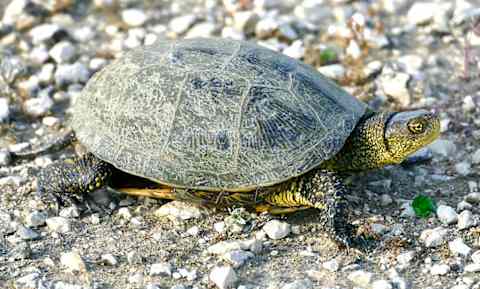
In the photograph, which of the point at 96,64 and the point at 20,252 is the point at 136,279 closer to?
the point at 20,252

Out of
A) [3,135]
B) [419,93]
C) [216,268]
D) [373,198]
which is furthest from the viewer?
[419,93]

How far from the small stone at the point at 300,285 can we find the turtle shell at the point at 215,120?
647 millimetres

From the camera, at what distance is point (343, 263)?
4.21 m

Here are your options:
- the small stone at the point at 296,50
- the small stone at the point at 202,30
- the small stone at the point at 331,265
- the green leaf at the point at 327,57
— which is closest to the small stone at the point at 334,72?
the green leaf at the point at 327,57

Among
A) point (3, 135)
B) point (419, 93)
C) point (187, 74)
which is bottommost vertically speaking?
point (3, 135)

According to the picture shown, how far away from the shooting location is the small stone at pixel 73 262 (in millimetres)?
4133

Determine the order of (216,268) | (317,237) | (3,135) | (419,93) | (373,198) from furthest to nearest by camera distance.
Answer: (419,93), (3,135), (373,198), (317,237), (216,268)

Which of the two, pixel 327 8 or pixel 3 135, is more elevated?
pixel 327 8

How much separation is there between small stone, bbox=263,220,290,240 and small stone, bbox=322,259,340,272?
0.34m

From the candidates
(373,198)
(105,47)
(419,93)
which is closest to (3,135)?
(105,47)

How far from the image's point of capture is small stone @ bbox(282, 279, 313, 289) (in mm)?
3951

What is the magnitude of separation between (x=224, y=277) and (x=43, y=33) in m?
3.50

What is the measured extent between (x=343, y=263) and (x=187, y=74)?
1475 millimetres

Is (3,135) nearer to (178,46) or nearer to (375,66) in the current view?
(178,46)
